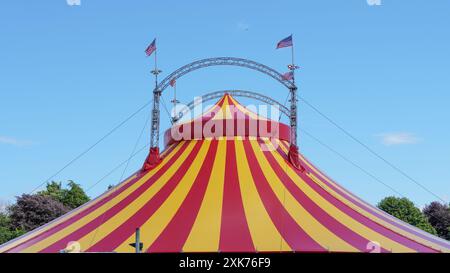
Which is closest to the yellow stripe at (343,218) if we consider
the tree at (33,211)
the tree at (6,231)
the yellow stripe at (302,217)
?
the yellow stripe at (302,217)

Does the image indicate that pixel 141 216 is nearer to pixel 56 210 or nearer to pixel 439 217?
pixel 56 210

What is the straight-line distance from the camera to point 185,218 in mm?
8836

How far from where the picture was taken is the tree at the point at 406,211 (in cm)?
2994

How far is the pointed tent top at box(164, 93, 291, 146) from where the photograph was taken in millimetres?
10930

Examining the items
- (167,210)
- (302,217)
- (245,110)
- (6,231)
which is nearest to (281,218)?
(302,217)

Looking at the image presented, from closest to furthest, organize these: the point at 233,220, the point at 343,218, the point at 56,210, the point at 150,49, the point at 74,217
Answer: the point at 233,220, the point at 343,218, the point at 74,217, the point at 150,49, the point at 56,210

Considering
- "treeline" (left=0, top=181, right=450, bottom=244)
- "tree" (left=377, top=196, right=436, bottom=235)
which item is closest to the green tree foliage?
"treeline" (left=0, top=181, right=450, bottom=244)

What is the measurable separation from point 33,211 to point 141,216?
21.9m

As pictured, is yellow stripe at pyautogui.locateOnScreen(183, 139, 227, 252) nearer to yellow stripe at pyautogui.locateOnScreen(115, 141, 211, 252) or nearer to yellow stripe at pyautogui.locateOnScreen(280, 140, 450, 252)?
yellow stripe at pyautogui.locateOnScreen(115, 141, 211, 252)

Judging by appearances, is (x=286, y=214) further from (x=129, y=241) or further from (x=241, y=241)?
(x=129, y=241)

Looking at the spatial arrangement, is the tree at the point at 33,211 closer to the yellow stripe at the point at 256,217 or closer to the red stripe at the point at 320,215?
the yellow stripe at the point at 256,217

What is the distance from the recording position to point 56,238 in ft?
30.7

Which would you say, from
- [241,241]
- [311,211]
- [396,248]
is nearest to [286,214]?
[311,211]
